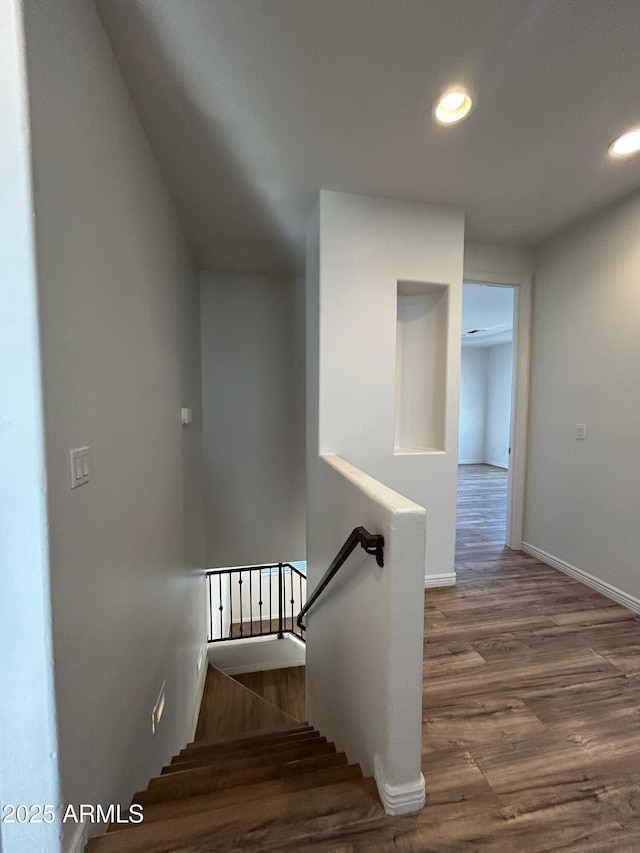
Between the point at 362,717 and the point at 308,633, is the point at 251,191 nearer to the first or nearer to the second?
the point at 362,717

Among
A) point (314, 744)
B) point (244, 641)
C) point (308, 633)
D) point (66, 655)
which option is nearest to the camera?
point (66, 655)

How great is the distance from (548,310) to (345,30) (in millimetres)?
2520

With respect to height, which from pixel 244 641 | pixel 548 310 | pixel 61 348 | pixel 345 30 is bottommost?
pixel 244 641

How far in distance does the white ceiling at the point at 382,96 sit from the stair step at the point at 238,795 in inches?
105

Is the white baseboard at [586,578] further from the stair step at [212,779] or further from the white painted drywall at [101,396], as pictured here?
the white painted drywall at [101,396]

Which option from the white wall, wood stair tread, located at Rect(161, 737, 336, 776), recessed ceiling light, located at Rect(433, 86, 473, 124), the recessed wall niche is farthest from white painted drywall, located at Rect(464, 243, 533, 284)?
wood stair tread, located at Rect(161, 737, 336, 776)

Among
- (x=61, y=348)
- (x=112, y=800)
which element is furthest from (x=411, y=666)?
(x=61, y=348)

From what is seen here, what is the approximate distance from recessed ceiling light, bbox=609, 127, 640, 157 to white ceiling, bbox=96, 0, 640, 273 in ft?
0.18

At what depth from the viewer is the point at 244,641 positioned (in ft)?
16.0

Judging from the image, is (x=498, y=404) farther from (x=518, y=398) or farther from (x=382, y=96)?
(x=382, y=96)

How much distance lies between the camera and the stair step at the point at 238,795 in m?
1.12

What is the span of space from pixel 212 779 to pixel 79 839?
1.77 ft

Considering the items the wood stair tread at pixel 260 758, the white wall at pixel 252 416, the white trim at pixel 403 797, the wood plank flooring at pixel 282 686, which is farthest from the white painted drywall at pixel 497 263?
the wood plank flooring at pixel 282 686

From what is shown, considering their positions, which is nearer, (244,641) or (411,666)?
(411,666)
